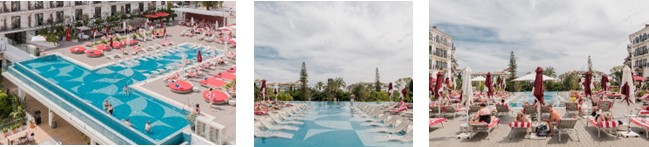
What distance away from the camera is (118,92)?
975 centimetres

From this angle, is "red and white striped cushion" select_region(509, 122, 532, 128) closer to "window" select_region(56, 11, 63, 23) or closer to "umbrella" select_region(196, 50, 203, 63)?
"umbrella" select_region(196, 50, 203, 63)

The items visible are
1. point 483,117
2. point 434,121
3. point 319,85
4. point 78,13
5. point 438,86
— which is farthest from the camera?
point 78,13

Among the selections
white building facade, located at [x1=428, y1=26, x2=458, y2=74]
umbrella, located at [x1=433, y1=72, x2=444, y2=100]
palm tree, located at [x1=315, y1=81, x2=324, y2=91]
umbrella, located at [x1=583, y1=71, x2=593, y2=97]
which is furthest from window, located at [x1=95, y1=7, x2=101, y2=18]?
umbrella, located at [x1=583, y1=71, x2=593, y2=97]

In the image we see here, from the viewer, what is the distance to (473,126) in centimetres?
834

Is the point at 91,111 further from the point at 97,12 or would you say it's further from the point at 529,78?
the point at 529,78

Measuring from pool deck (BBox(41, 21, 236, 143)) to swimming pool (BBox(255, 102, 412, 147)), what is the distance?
68 cm

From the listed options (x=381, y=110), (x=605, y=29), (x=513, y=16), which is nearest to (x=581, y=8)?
(x=605, y=29)

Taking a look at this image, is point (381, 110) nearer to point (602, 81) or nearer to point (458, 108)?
point (458, 108)

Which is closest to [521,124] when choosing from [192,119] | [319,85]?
[319,85]

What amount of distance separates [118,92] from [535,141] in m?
7.72

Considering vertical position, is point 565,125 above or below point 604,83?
below

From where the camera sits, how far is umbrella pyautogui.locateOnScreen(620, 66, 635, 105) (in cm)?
812

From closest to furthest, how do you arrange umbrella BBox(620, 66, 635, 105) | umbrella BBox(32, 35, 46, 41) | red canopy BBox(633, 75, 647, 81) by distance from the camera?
1. umbrella BBox(620, 66, 635, 105)
2. red canopy BBox(633, 75, 647, 81)
3. umbrella BBox(32, 35, 46, 41)

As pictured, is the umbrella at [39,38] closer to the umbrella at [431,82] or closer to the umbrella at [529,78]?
the umbrella at [431,82]
